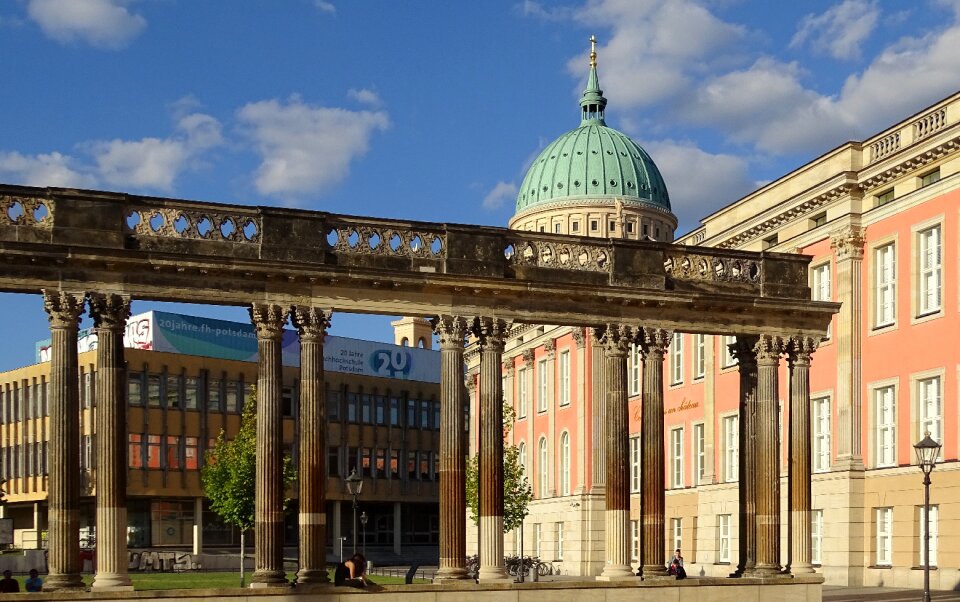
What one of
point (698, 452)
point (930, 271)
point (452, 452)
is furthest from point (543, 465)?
point (452, 452)

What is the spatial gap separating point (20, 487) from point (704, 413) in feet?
175

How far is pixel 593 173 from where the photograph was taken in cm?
14125

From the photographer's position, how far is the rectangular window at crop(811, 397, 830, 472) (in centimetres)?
5734

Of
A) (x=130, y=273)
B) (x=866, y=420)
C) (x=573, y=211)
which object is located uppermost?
(x=573, y=211)

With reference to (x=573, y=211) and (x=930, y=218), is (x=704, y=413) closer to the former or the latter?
(x=930, y=218)

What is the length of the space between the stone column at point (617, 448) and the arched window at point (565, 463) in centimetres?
4571

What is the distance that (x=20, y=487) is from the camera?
100500 millimetres

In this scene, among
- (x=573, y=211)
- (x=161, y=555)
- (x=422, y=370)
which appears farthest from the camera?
(x=573, y=211)

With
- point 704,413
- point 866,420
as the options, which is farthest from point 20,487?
point 866,420

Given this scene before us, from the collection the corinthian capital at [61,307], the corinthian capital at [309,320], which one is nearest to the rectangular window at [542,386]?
the corinthian capital at [309,320]

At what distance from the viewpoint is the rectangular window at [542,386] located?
86.8 meters

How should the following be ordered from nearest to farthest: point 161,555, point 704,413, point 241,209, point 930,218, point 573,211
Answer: point 241,209 → point 930,218 → point 704,413 → point 161,555 → point 573,211

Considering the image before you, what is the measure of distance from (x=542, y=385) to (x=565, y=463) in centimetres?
572

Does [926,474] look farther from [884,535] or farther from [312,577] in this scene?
[884,535]
